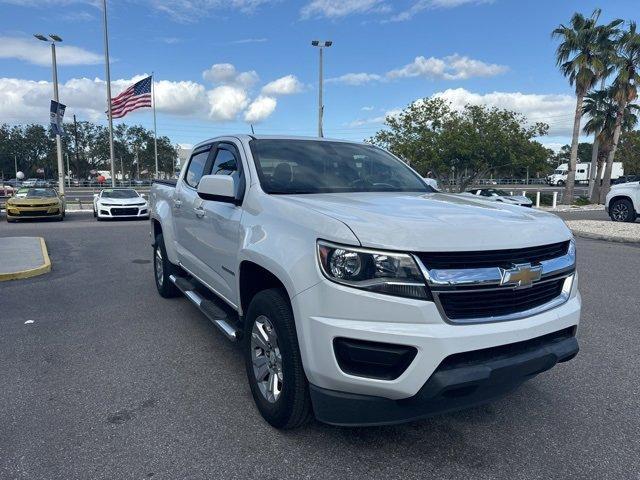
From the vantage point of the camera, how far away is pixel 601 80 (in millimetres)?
29062

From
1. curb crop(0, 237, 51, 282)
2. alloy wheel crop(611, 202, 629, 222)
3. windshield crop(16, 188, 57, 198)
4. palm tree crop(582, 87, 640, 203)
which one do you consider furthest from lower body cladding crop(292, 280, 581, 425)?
palm tree crop(582, 87, 640, 203)

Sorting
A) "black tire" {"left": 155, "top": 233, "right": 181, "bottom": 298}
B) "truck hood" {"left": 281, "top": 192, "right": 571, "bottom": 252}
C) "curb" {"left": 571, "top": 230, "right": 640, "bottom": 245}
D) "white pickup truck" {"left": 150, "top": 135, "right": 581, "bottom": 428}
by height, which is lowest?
"curb" {"left": 571, "top": 230, "right": 640, "bottom": 245}

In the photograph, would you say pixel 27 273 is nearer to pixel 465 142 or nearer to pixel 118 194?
pixel 118 194

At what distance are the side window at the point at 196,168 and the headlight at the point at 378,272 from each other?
2.79 m

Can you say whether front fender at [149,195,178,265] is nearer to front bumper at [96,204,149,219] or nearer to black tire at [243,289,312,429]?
black tire at [243,289,312,429]

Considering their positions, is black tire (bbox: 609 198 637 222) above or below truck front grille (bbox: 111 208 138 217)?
above

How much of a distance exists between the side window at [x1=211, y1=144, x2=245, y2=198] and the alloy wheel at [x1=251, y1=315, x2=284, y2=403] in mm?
1019

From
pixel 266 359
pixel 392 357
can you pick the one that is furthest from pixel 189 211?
pixel 392 357

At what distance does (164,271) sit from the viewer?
6086 millimetres

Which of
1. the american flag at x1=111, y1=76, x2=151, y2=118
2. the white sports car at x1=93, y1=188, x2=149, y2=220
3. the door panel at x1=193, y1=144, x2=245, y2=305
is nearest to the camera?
the door panel at x1=193, y1=144, x2=245, y2=305

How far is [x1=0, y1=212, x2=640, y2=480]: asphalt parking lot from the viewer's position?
2756mm

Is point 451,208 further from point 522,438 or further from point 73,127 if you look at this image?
point 73,127

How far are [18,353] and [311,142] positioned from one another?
10.6 feet

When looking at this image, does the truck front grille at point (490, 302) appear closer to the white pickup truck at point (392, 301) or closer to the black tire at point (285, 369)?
the white pickup truck at point (392, 301)
